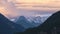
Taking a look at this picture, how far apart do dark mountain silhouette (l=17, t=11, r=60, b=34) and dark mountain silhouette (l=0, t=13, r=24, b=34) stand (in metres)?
0.52

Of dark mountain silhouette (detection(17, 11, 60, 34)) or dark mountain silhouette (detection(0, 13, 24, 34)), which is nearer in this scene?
dark mountain silhouette (detection(17, 11, 60, 34))

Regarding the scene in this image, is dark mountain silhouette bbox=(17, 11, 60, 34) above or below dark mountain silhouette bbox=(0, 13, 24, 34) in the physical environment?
below

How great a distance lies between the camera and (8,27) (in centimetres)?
827

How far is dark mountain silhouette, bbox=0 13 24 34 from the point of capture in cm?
810

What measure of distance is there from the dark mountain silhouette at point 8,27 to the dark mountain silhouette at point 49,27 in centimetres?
52

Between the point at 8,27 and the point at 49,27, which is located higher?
the point at 8,27

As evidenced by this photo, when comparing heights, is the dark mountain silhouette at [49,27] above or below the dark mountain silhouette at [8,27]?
below

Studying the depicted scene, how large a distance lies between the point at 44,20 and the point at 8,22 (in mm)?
1477

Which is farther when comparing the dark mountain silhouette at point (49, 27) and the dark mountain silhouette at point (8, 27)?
the dark mountain silhouette at point (8, 27)

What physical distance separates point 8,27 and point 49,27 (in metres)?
1.76

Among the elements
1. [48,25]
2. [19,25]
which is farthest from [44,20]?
[19,25]

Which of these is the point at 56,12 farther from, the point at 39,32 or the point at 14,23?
the point at 14,23

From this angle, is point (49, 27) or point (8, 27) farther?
point (8, 27)

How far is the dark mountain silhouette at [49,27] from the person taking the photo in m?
7.52
